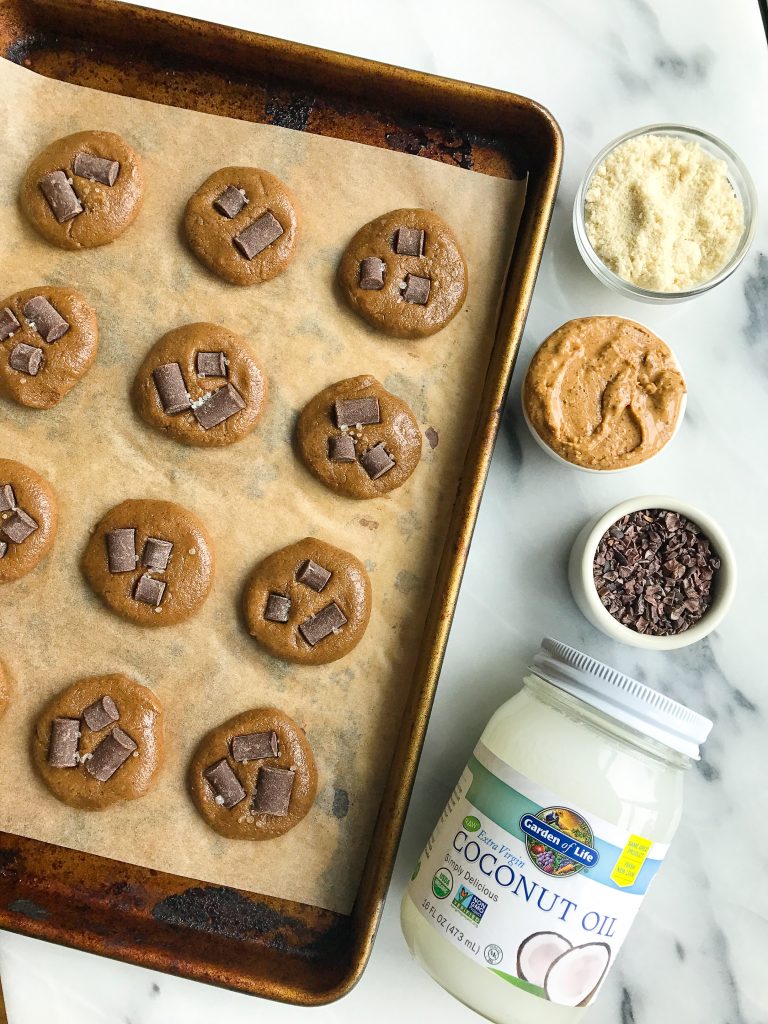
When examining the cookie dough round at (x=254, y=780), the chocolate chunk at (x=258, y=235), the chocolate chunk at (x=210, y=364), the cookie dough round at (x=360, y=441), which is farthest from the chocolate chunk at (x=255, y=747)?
the chocolate chunk at (x=258, y=235)

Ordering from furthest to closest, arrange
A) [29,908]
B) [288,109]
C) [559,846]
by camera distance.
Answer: [288,109]
[29,908]
[559,846]

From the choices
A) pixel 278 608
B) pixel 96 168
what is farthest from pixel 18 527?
pixel 96 168

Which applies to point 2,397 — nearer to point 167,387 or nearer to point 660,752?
point 167,387

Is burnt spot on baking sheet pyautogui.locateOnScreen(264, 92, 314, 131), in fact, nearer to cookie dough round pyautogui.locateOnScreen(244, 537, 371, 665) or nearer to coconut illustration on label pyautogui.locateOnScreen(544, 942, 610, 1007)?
cookie dough round pyautogui.locateOnScreen(244, 537, 371, 665)

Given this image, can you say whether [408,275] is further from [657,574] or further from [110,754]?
[110,754]

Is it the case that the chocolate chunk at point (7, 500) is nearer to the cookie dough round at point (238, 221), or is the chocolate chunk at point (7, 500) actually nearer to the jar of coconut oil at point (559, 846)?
the cookie dough round at point (238, 221)

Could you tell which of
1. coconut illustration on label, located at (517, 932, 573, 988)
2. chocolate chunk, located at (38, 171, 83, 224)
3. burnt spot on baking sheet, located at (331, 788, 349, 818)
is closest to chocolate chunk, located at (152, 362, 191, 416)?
chocolate chunk, located at (38, 171, 83, 224)

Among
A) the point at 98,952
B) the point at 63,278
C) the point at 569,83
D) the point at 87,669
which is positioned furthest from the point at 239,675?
the point at 569,83
